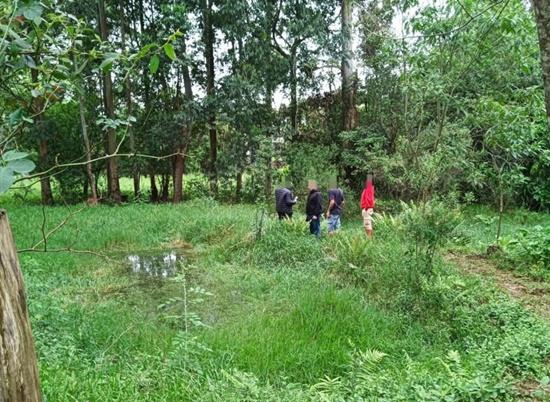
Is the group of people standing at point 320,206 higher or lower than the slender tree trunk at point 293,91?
lower

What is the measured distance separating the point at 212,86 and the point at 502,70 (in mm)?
10727

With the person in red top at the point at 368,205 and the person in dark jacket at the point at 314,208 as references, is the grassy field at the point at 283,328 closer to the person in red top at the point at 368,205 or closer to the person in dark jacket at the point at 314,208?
the person in dark jacket at the point at 314,208

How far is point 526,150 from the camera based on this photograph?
6879mm

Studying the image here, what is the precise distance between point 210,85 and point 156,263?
9557 millimetres

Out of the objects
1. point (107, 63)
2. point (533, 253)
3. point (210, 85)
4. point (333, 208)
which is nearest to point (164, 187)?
point (210, 85)

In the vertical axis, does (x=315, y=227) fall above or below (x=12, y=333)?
below

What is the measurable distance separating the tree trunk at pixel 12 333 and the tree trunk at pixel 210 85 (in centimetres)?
1442

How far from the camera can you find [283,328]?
15.6 feet

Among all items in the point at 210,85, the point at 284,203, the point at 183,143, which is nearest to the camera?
the point at 284,203

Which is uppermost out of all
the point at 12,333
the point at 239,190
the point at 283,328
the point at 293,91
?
the point at 293,91

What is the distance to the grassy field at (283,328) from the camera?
10.5 feet

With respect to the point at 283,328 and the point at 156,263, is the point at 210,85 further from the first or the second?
the point at 283,328

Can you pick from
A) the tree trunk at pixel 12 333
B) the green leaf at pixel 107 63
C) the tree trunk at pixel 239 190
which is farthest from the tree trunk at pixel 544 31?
the tree trunk at pixel 239 190

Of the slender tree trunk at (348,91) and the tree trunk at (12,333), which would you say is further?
the slender tree trunk at (348,91)
